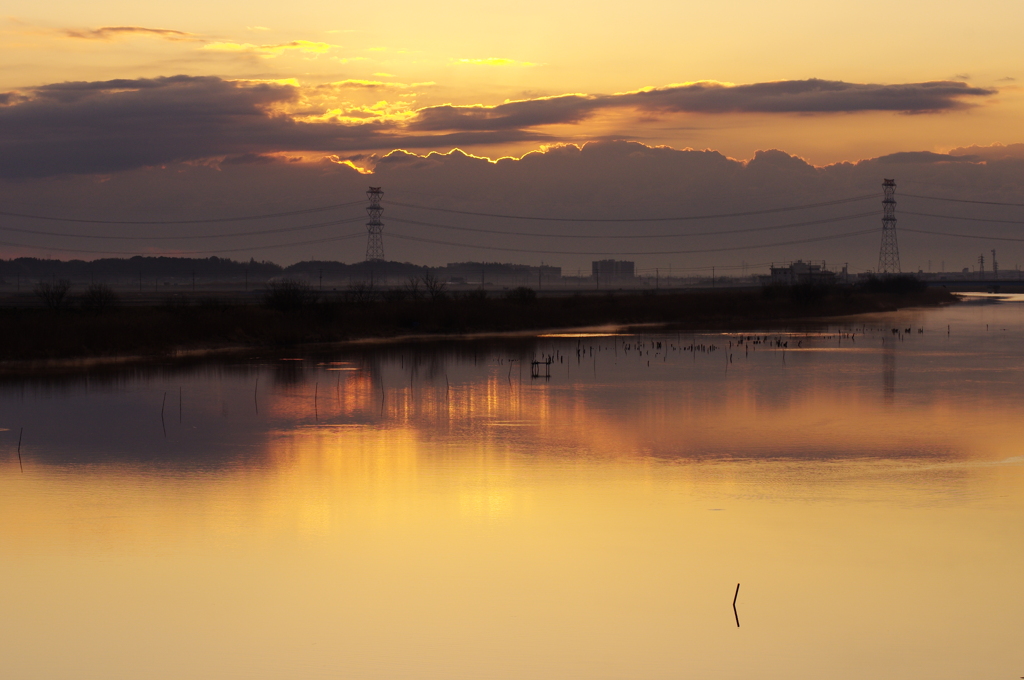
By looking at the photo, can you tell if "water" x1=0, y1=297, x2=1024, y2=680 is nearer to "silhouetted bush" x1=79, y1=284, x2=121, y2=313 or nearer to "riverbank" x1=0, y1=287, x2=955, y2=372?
"riverbank" x1=0, y1=287, x2=955, y2=372

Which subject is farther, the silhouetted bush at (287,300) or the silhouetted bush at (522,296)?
the silhouetted bush at (522,296)

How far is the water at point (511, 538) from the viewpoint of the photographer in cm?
963

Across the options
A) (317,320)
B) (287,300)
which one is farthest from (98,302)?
(317,320)

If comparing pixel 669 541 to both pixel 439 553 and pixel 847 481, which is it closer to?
pixel 439 553

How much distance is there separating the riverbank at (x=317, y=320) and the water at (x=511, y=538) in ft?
50.6

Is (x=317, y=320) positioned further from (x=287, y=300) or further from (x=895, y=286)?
(x=895, y=286)

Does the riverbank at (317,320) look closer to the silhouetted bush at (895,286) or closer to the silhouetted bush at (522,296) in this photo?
the silhouetted bush at (522,296)

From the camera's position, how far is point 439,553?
41.3ft

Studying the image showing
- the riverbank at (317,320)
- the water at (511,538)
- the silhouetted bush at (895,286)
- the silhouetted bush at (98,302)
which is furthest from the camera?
the silhouetted bush at (895,286)

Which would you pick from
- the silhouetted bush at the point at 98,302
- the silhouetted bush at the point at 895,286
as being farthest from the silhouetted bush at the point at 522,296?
the silhouetted bush at the point at 895,286

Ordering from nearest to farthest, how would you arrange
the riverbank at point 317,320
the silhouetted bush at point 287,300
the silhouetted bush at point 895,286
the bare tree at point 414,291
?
the riverbank at point 317,320 < the silhouetted bush at point 287,300 < the bare tree at point 414,291 < the silhouetted bush at point 895,286

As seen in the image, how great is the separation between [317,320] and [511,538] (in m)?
45.0

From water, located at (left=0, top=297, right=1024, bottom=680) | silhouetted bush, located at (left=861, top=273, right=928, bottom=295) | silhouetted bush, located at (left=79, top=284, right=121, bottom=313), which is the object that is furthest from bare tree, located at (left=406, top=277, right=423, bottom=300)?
silhouetted bush, located at (left=861, top=273, right=928, bottom=295)

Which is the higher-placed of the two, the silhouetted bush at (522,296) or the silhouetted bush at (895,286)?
the silhouetted bush at (895,286)
